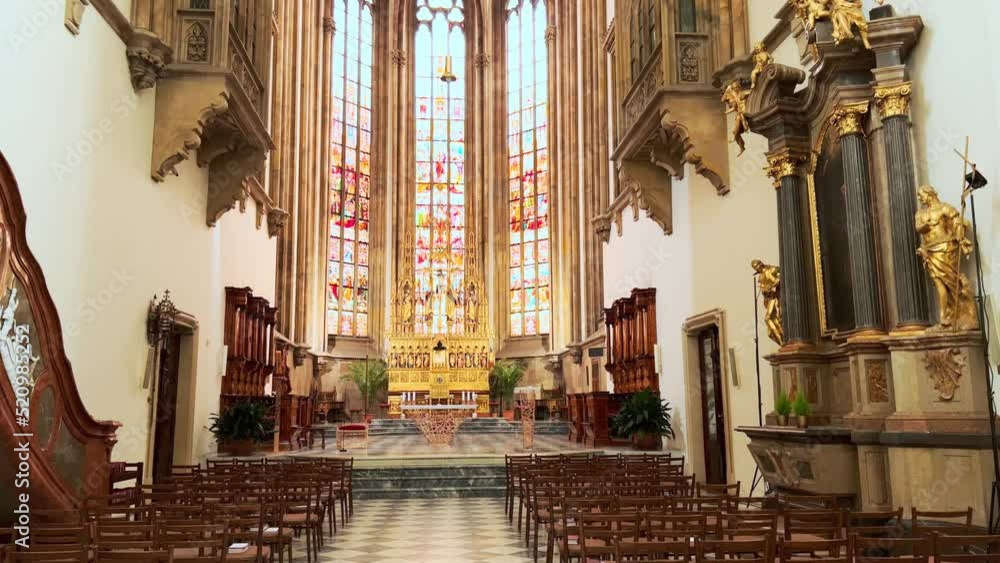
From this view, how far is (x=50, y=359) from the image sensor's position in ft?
23.1

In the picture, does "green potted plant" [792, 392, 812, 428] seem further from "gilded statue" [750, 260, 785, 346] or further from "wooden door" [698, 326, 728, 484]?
"wooden door" [698, 326, 728, 484]

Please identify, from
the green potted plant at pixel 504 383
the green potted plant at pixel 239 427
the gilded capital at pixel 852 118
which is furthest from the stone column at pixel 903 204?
the green potted plant at pixel 504 383

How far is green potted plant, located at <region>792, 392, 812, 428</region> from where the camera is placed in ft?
28.1

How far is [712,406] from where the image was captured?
1352 centimetres

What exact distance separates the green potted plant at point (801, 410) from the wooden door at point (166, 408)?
29.7 ft

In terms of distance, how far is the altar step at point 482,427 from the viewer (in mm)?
23172

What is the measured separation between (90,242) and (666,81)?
27.5ft

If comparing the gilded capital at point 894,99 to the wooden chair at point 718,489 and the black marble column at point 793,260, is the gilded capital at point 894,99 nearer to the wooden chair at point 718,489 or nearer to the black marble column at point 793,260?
the black marble column at point 793,260

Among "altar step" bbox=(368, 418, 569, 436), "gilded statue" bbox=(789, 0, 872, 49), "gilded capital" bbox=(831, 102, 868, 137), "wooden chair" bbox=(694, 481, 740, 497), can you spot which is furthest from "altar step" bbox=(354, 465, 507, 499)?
"altar step" bbox=(368, 418, 569, 436)

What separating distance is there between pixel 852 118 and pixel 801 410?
3.13 meters

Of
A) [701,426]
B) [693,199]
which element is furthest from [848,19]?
[701,426]

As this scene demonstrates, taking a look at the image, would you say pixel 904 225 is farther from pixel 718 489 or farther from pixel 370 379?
pixel 370 379

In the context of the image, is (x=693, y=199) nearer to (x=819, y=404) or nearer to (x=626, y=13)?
(x=626, y=13)

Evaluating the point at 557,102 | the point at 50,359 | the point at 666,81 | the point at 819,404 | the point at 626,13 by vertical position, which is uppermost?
the point at 557,102
